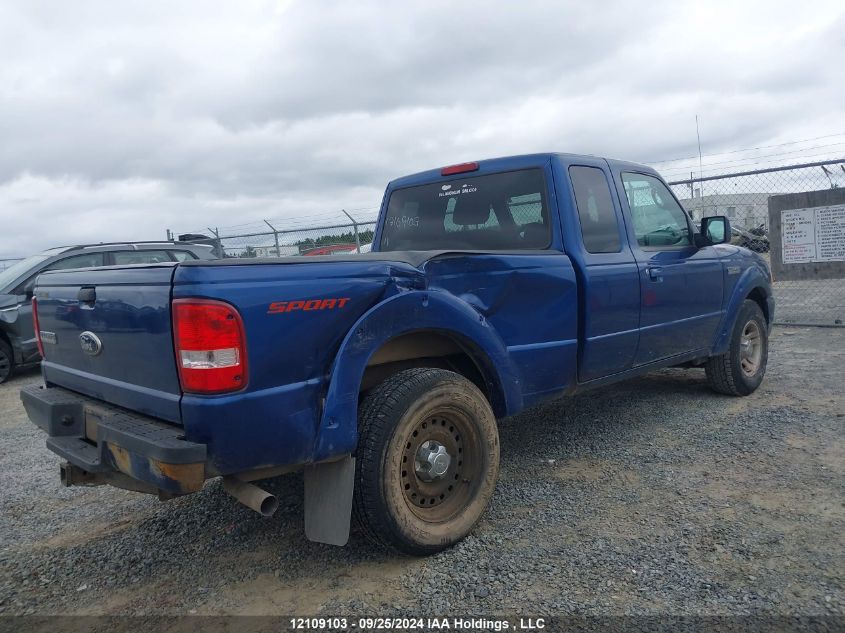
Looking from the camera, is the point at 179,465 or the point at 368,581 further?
the point at 368,581

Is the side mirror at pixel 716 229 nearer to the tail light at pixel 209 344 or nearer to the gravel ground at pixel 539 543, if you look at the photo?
the gravel ground at pixel 539 543

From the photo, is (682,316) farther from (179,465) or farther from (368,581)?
(179,465)

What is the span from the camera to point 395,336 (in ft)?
9.65

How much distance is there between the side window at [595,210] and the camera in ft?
13.5

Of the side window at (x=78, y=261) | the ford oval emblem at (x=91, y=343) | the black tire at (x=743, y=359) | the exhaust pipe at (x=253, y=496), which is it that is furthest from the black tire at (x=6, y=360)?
the black tire at (x=743, y=359)

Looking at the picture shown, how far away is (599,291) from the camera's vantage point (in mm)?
3988

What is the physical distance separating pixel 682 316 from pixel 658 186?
41.9 inches

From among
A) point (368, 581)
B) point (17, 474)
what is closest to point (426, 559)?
point (368, 581)

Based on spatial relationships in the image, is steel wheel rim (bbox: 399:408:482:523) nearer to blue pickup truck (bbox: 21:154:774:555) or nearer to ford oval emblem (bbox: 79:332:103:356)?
blue pickup truck (bbox: 21:154:774:555)

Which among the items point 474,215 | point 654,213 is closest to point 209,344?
point 474,215

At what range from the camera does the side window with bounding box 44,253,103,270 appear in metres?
8.54

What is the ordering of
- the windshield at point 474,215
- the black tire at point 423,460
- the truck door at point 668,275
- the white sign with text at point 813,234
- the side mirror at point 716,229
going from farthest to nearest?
the white sign with text at point 813,234, the side mirror at point 716,229, the truck door at point 668,275, the windshield at point 474,215, the black tire at point 423,460

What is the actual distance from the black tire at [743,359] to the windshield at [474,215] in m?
2.53

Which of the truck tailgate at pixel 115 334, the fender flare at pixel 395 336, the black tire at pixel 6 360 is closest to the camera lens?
the truck tailgate at pixel 115 334
